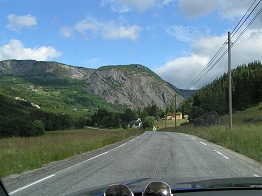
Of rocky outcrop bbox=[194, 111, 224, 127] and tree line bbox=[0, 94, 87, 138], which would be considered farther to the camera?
tree line bbox=[0, 94, 87, 138]

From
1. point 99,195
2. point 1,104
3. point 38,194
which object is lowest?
point 38,194

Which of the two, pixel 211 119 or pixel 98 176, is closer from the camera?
pixel 98 176

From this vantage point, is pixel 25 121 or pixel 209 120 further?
pixel 25 121

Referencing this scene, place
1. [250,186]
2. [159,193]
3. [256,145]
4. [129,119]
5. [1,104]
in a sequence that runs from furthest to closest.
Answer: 1. [129,119]
2. [1,104]
3. [256,145]
4. [250,186]
5. [159,193]

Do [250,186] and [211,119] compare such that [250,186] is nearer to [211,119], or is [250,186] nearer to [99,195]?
[99,195]

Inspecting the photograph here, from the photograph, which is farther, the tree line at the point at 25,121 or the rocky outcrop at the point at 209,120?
the tree line at the point at 25,121

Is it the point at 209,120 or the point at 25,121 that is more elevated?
the point at 209,120

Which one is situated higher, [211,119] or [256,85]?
[256,85]

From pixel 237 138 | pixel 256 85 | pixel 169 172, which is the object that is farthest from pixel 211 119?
pixel 169 172

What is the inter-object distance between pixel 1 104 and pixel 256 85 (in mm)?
109903

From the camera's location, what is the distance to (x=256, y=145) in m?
17.0

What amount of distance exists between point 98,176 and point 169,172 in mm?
2293

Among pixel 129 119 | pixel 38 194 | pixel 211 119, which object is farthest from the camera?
pixel 129 119

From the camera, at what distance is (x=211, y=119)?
242ft
